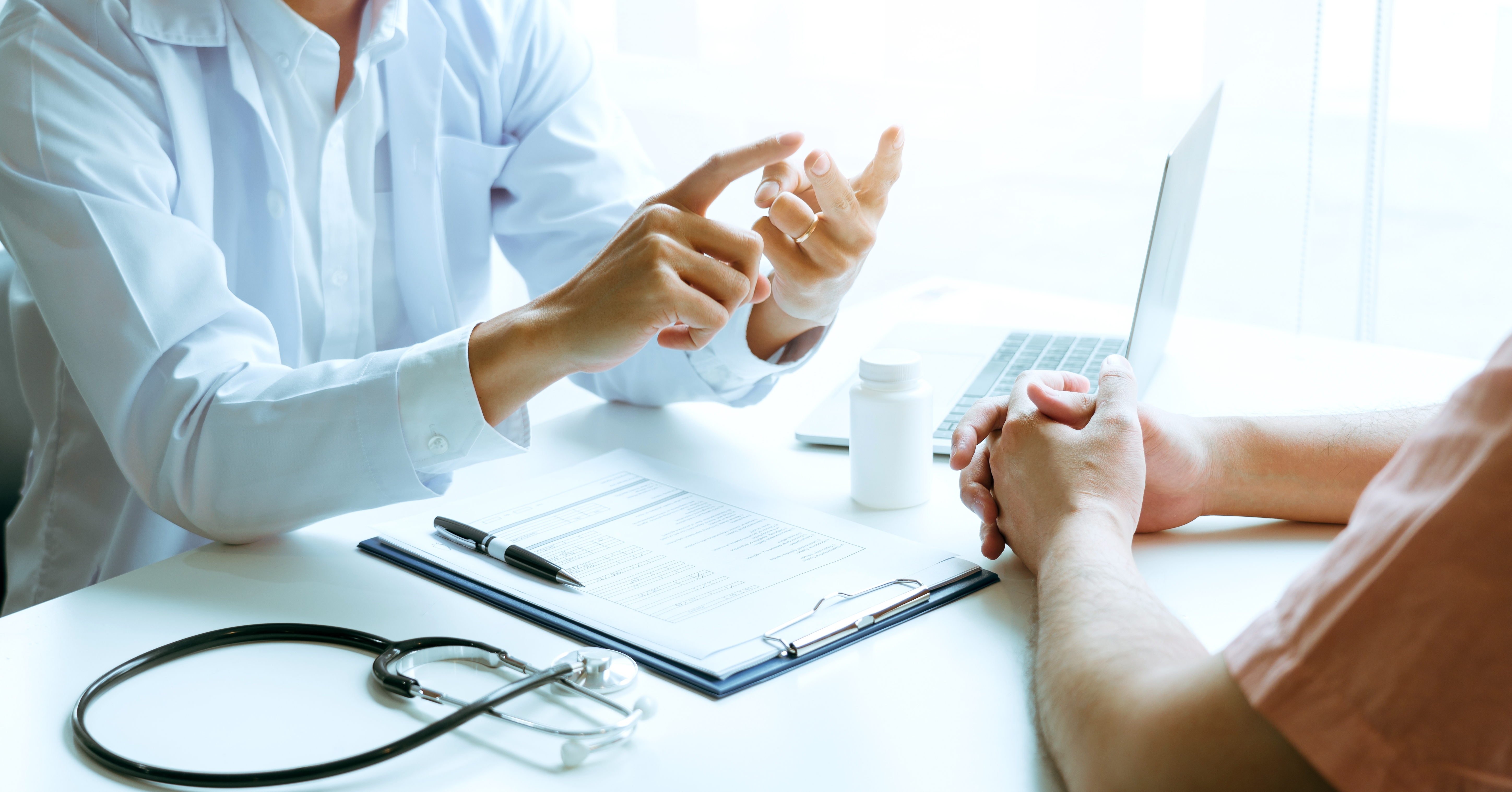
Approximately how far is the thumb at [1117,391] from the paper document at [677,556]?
169mm

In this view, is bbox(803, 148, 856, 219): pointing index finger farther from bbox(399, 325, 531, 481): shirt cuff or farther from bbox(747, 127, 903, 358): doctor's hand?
bbox(399, 325, 531, 481): shirt cuff

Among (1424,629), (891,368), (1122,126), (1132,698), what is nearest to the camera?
(1424,629)

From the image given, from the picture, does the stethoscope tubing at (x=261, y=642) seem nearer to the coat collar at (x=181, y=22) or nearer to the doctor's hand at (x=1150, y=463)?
the doctor's hand at (x=1150, y=463)

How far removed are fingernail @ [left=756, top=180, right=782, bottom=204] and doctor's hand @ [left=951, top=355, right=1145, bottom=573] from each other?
28cm

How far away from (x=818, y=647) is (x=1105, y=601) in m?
0.18

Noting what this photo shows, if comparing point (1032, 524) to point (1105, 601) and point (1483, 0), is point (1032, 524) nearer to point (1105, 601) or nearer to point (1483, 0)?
point (1105, 601)

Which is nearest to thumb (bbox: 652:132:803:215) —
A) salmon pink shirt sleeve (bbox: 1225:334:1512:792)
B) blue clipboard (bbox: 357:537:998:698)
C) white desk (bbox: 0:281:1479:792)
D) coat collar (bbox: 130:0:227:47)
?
white desk (bbox: 0:281:1479:792)

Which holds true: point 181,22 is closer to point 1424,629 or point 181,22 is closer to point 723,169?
point 723,169

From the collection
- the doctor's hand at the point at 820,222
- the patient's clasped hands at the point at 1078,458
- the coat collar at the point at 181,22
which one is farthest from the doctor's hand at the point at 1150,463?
the coat collar at the point at 181,22

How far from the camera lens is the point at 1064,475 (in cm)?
82

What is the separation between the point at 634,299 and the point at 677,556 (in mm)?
215

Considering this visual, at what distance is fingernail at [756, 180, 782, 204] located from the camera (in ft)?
3.24

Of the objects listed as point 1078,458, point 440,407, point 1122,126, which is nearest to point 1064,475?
point 1078,458

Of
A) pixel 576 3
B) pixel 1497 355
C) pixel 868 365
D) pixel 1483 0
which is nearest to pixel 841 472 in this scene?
pixel 868 365
